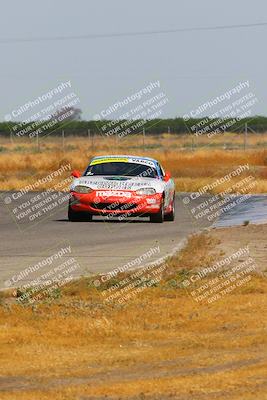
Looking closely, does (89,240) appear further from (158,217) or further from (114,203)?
(158,217)

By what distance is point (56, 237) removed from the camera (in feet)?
71.9

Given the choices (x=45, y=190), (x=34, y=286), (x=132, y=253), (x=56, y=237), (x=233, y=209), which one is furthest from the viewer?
(x=45, y=190)

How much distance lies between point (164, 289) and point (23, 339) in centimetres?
347

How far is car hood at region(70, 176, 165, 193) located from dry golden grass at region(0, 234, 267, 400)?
37.0 ft

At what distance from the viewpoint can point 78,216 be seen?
25859mm

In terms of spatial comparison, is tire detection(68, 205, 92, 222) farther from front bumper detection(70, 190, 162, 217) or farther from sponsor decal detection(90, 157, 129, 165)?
sponsor decal detection(90, 157, 129, 165)

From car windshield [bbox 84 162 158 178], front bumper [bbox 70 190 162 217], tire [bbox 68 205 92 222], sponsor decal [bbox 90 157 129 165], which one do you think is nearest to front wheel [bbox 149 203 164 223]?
front bumper [bbox 70 190 162 217]

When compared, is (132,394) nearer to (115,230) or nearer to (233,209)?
(115,230)

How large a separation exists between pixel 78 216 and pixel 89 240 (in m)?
4.77

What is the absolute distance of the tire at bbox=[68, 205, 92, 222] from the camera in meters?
25.7

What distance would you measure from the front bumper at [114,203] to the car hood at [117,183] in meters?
0.13

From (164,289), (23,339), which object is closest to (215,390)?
(23,339)

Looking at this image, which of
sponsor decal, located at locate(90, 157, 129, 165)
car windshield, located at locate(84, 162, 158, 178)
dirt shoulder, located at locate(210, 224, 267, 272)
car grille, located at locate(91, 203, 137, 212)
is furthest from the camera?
sponsor decal, located at locate(90, 157, 129, 165)

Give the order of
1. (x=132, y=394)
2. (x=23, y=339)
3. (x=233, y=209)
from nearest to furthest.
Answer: (x=132, y=394) < (x=23, y=339) < (x=233, y=209)
